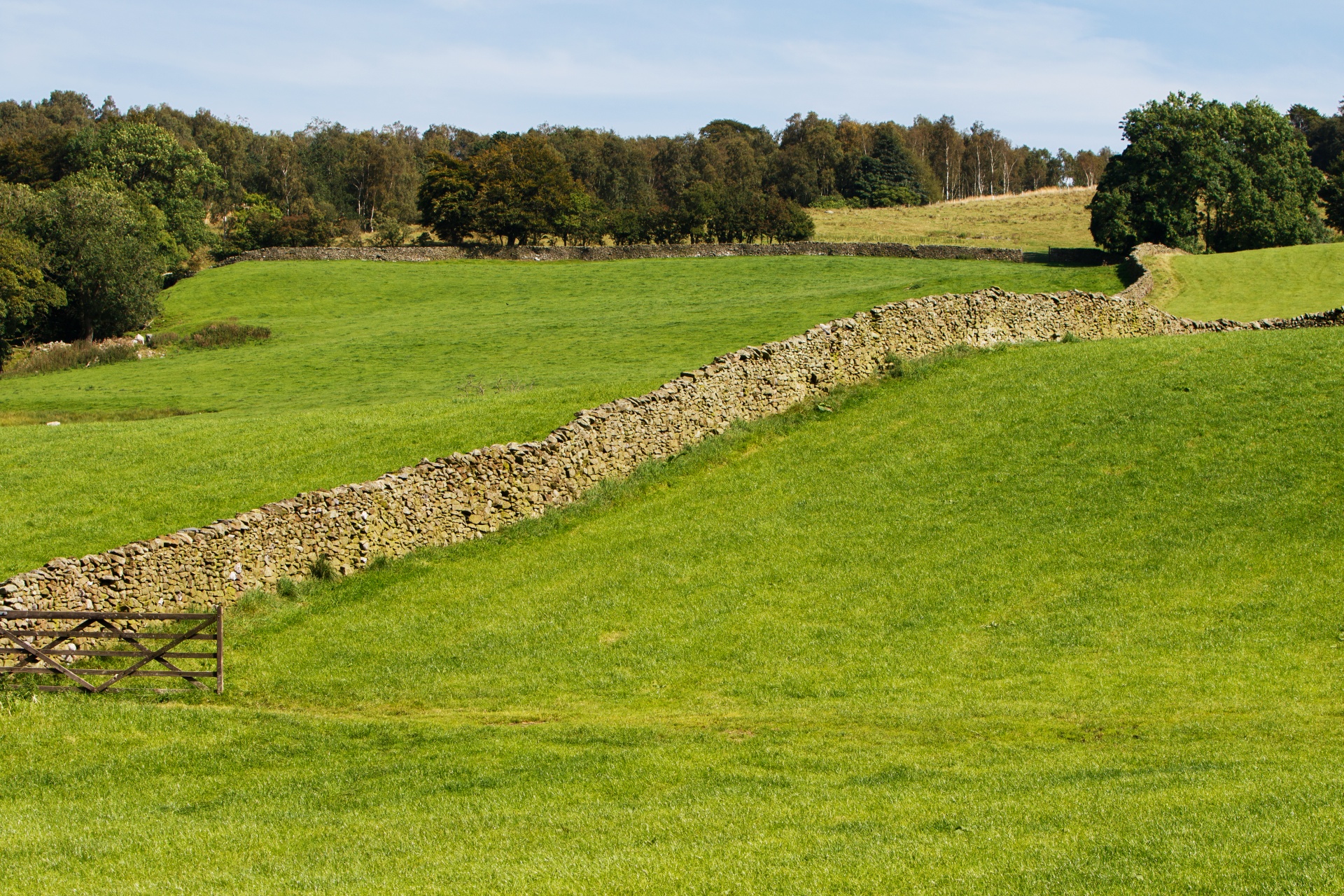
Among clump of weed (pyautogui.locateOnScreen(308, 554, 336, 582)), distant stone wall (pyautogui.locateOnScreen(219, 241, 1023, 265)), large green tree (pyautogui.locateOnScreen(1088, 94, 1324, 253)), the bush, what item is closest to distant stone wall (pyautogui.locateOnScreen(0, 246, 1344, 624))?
clump of weed (pyautogui.locateOnScreen(308, 554, 336, 582))

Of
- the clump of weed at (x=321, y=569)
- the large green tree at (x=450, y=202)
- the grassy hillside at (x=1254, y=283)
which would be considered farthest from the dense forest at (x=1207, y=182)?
the clump of weed at (x=321, y=569)

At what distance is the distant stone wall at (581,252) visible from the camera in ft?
269

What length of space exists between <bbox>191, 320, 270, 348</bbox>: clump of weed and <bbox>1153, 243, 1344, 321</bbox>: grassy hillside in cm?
4578

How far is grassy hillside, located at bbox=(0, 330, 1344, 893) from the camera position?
384 inches

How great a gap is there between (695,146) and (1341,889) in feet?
508

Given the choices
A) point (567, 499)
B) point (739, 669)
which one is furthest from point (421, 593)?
point (739, 669)

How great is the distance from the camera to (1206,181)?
6719cm

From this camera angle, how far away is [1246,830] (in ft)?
30.0

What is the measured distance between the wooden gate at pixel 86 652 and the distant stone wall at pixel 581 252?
69810mm

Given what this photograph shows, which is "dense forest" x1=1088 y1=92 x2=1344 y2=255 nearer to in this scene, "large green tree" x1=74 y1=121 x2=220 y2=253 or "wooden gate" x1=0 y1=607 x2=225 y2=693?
"wooden gate" x1=0 y1=607 x2=225 y2=693

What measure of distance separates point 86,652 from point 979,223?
328ft

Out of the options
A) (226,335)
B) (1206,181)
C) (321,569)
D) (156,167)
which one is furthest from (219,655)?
(156,167)

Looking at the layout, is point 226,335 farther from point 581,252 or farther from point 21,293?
point 581,252

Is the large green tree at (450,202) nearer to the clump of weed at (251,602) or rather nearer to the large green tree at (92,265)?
the large green tree at (92,265)
